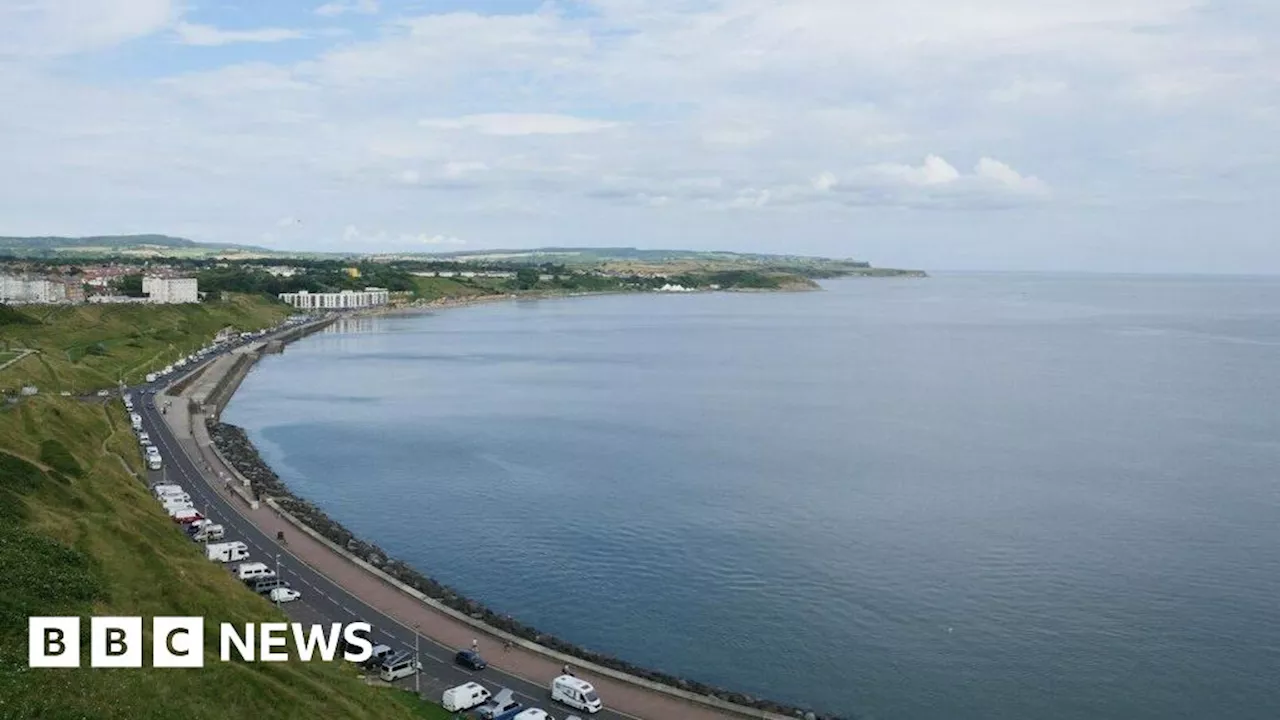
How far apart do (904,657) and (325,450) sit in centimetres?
2851

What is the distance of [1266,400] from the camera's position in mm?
53719

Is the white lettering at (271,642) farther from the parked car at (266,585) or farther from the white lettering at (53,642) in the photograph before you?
the parked car at (266,585)

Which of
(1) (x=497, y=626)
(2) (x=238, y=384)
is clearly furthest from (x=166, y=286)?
(1) (x=497, y=626)

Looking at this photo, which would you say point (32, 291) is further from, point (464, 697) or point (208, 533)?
point (464, 697)

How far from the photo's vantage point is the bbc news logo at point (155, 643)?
41.6 ft

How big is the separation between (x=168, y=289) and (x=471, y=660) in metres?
82.3

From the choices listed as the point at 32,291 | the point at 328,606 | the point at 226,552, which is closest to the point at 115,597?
the point at 328,606

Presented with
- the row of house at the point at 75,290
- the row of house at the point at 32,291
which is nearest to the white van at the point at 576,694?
the row of house at the point at 75,290

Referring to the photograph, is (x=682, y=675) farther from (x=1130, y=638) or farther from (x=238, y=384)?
(x=238, y=384)

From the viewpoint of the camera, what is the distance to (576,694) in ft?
53.6

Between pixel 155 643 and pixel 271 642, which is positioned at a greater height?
pixel 155 643

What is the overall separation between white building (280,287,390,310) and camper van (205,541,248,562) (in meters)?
98.2

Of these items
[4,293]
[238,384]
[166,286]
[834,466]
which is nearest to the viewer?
[834,466]

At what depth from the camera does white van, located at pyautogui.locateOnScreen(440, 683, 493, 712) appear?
16.1 metres
